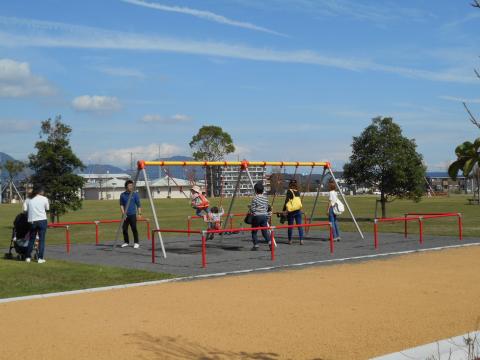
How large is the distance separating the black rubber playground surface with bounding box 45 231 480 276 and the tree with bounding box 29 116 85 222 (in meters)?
9.22

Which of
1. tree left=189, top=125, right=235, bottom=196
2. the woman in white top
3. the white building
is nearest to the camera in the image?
the woman in white top

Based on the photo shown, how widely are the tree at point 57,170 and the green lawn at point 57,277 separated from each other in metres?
14.1

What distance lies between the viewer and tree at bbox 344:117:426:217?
27406mm

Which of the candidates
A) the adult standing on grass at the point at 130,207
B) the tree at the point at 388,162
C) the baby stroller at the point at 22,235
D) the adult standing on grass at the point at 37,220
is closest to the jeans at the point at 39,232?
the adult standing on grass at the point at 37,220

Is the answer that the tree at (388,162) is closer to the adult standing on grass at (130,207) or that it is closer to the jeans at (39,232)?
the adult standing on grass at (130,207)

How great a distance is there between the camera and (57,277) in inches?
428

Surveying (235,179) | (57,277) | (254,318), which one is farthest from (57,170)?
(254,318)

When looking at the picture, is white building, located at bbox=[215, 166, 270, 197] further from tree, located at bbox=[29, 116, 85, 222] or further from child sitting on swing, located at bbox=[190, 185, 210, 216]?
tree, located at bbox=[29, 116, 85, 222]

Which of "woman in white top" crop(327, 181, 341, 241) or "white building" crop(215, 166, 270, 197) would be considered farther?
"white building" crop(215, 166, 270, 197)

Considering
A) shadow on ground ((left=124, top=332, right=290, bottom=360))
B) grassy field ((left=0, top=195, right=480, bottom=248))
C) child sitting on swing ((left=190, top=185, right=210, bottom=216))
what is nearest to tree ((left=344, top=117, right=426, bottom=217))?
grassy field ((left=0, top=195, right=480, bottom=248))

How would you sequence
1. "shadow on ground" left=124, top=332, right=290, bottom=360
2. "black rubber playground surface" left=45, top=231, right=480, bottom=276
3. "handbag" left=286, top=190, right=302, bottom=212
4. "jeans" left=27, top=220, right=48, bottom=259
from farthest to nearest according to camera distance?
1. "handbag" left=286, top=190, right=302, bottom=212
2. "jeans" left=27, top=220, right=48, bottom=259
3. "black rubber playground surface" left=45, top=231, right=480, bottom=276
4. "shadow on ground" left=124, top=332, right=290, bottom=360

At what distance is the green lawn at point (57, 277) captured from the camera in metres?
9.77

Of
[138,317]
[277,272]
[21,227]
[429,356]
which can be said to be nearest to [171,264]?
[277,272]

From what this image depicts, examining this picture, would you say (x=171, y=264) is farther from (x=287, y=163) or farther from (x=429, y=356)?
(x=429, y=356)
